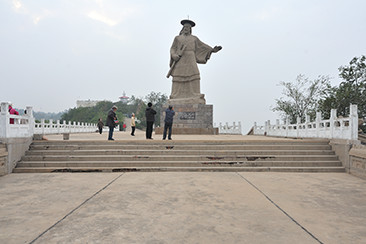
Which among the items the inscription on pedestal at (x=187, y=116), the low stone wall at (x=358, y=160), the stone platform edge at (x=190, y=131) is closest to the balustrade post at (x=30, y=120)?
the stone platform edge at (x=190, y=131)

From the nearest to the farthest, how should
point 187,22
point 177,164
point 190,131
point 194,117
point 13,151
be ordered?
point 13,151 < point 177,164 < point 190,131 < point 194,117 < point 187,22

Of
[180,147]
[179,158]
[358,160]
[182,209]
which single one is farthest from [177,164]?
[358,160]

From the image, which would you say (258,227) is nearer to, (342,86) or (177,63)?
(177,63)

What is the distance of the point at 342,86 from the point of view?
85.9ft

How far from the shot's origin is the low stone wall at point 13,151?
663 centimetres

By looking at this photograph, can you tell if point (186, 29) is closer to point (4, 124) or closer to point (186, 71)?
point (186, 71)

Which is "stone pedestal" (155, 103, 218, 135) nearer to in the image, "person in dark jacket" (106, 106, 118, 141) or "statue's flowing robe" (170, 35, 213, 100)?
"statue's flowing robe" (170, 35, 213, 100)

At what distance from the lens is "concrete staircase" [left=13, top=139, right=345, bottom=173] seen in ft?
22.5

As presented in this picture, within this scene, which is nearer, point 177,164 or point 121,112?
point 177,164

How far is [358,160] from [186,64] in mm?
13806

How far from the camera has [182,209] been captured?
3.70 m

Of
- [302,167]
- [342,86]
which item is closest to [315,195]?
[302,167]

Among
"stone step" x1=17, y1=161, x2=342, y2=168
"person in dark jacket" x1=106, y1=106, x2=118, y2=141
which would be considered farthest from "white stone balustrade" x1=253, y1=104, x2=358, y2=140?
"person in dark jacket" x1=106, y1=106, x2=118, y2=141

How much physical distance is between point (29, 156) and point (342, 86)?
29091 millimetres
